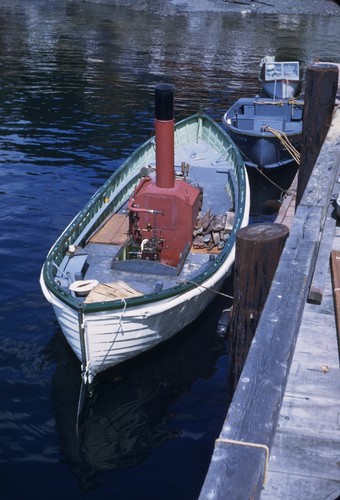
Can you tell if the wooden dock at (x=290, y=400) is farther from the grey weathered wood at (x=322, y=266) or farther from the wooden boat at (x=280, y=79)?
the wooden boat at (x=280, y=79)

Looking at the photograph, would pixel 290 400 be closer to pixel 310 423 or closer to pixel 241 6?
pixel 310 423

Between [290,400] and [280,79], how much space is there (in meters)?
30.1

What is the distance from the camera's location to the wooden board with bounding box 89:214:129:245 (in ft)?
51.9

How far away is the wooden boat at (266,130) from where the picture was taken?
2527 centimetres

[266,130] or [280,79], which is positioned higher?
[280,79]

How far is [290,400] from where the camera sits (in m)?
5.87

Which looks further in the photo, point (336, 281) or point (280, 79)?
point (280, 79)

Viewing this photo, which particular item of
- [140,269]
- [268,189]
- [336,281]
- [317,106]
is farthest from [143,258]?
[268,189]

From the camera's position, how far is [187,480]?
10.7 meters

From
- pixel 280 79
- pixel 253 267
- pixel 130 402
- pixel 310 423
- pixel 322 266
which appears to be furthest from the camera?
pixel 280 79

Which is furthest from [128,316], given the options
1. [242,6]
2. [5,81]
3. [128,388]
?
[242,6]

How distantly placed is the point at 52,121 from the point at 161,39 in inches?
1208

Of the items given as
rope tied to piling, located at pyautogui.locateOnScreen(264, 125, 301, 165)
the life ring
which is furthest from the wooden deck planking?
rope tied to piling, located at pyautogui.locateOnScreen(264, 125, 301, 165)

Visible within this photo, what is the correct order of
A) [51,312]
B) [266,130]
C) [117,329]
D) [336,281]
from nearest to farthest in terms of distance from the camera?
[336,281], [117,329], [51,312], [266,130]
